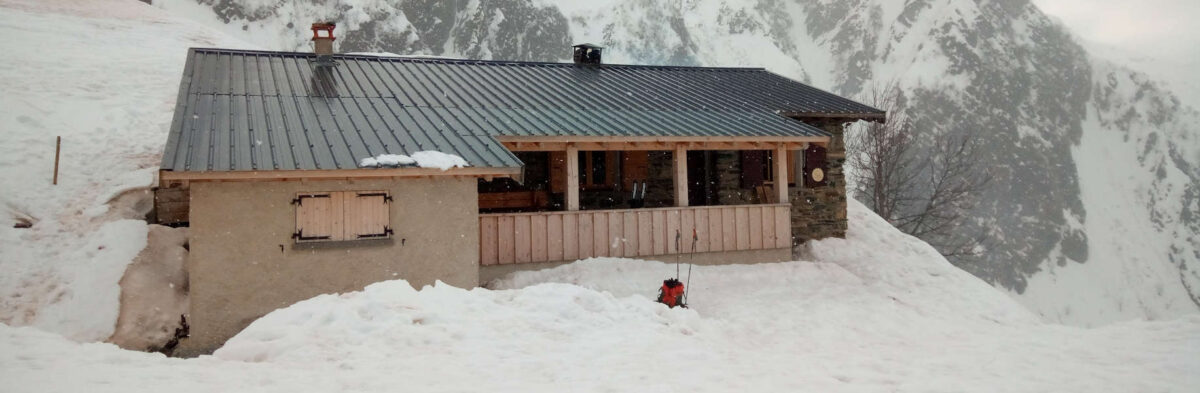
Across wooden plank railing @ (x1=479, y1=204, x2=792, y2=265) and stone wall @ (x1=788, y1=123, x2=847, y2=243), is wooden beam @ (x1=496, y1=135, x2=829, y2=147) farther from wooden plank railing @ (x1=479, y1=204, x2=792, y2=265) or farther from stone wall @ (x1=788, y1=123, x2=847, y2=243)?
stone wall @ (x1=788, y1=123, x2=847, y2=243)

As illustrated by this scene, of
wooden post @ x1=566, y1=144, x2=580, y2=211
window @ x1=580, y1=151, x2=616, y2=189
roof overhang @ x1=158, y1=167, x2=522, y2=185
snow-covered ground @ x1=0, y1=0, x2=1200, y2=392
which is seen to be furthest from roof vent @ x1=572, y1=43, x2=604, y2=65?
roof overhang @ x1=158, y1=167, x2=522, y2=185

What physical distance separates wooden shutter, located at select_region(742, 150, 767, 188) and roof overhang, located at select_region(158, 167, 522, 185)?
7.10 meters

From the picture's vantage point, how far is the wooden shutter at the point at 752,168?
15664 millimetres

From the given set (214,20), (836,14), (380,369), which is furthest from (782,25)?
(380,369)

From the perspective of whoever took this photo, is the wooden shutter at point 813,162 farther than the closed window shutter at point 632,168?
No

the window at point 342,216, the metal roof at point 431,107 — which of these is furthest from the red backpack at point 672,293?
the window at point 342,216

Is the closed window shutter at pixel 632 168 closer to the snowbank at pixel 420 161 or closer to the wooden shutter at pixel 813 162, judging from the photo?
the wooden shutter at pixel 813 162

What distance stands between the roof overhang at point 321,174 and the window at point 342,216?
29 centimetres

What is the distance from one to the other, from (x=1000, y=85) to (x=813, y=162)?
329 feet

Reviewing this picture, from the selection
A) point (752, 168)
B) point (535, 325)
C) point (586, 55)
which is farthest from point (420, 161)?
point (586, 55)

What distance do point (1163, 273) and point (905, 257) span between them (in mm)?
91859

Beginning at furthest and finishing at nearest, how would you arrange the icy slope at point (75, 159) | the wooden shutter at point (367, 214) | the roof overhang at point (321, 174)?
the icy slope at point (75, 159), the wooden shutter at point (367, 214), the roof overhang at point (321, 174)

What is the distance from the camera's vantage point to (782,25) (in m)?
124

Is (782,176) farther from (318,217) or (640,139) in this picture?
(318,217)
